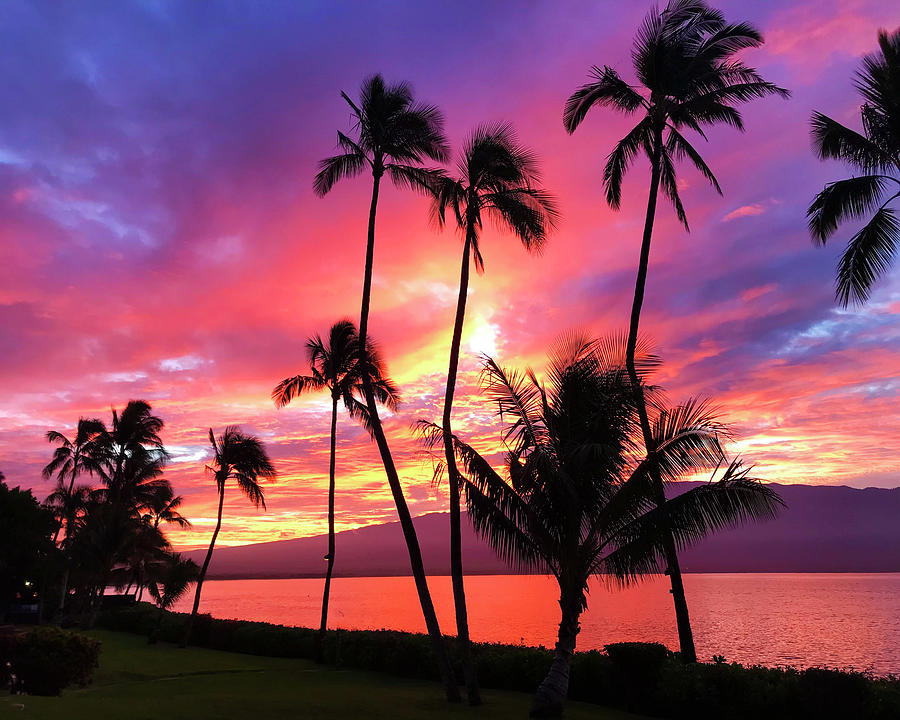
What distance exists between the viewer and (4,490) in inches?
1593

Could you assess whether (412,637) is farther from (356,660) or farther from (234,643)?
(234,643)

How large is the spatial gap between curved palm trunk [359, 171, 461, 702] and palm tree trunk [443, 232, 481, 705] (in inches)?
21.8

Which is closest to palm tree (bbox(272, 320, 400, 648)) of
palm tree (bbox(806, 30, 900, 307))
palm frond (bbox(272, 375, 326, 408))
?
palm frond (bbox(272, 375, 326, 408))

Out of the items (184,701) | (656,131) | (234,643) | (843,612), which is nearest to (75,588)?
(234,643)

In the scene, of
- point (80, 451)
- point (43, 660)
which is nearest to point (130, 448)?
point (80, 451)

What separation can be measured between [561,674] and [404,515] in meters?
5.73

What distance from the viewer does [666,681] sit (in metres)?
15.2

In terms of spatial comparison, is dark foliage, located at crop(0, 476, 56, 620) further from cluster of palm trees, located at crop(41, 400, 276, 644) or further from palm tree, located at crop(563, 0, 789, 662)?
palm tree, located at crop(563, 0, 789, 662)

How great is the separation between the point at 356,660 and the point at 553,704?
12.0 metres

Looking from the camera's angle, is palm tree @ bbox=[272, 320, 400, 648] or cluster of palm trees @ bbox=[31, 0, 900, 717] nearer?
cluster of palm trees @ bbox=[31, 0, 900, 717]

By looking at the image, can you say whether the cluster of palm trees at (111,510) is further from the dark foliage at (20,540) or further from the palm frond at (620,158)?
the palm frond at (620,158)

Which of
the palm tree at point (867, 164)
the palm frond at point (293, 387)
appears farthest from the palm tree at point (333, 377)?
the palm tree at point (867, 164)

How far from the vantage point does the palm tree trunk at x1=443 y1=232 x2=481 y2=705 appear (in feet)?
54.5

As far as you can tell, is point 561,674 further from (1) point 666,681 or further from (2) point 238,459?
(2) point 238,459
